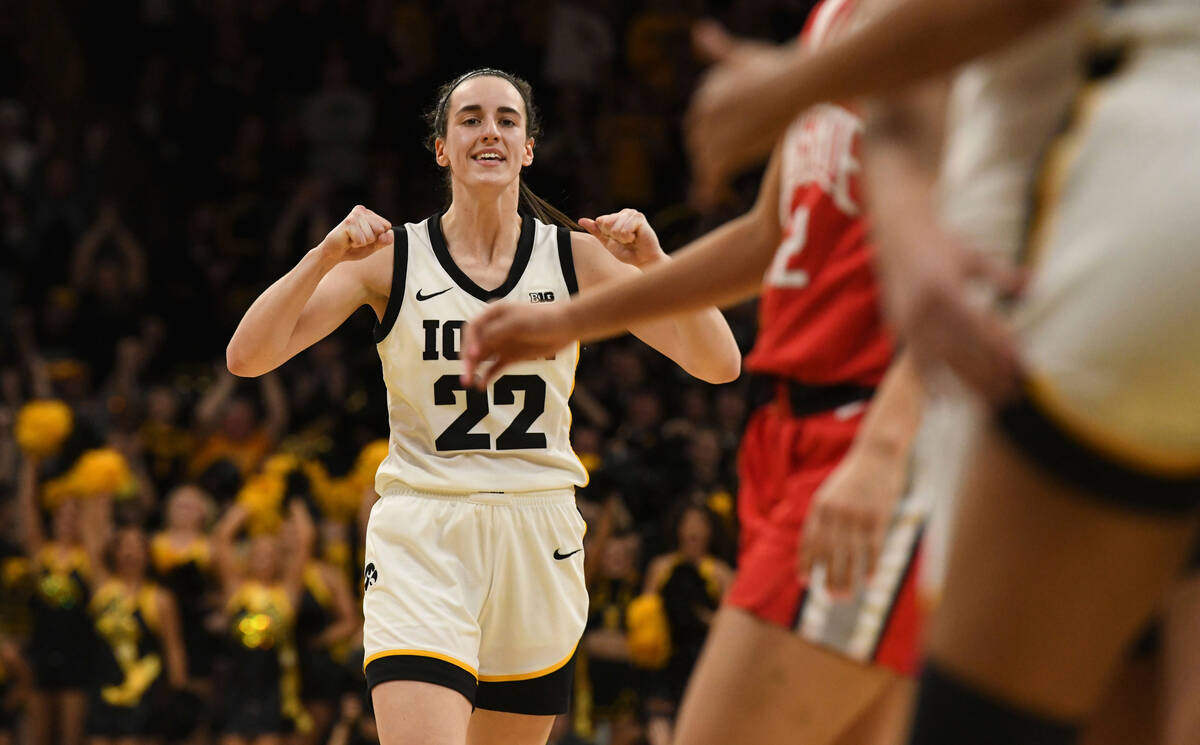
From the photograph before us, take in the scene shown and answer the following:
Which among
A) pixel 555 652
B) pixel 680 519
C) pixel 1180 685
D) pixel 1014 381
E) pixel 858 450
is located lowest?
pixel 680 519

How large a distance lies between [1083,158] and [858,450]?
0.61 m

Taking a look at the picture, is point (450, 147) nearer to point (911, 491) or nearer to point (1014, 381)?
point (911, 491)

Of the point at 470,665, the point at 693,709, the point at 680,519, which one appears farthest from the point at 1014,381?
the point at 680,519

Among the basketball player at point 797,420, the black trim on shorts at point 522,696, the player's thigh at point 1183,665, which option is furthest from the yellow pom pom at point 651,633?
the player's thigh at point 1183,665

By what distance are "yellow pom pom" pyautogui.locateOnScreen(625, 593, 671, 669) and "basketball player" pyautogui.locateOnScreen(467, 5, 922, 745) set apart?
232 inches

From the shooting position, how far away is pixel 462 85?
493 centimetres

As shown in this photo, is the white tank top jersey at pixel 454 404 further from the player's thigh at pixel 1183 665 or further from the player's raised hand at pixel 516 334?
the player's thigh at pixel 1183 665

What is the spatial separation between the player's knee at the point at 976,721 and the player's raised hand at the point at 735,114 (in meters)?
0.63

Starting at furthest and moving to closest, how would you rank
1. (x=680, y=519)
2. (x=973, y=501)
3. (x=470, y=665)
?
1. (x=680, y=519)
2. (x=470, y=665)
3. (x=973, y=501)

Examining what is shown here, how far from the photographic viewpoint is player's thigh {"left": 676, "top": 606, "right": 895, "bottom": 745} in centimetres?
231

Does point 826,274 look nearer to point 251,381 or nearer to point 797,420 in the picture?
point 797,420

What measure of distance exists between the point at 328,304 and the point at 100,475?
19.0 feet

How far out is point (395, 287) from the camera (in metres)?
4.59

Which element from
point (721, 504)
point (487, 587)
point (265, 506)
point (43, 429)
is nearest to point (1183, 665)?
point (487, 587)
